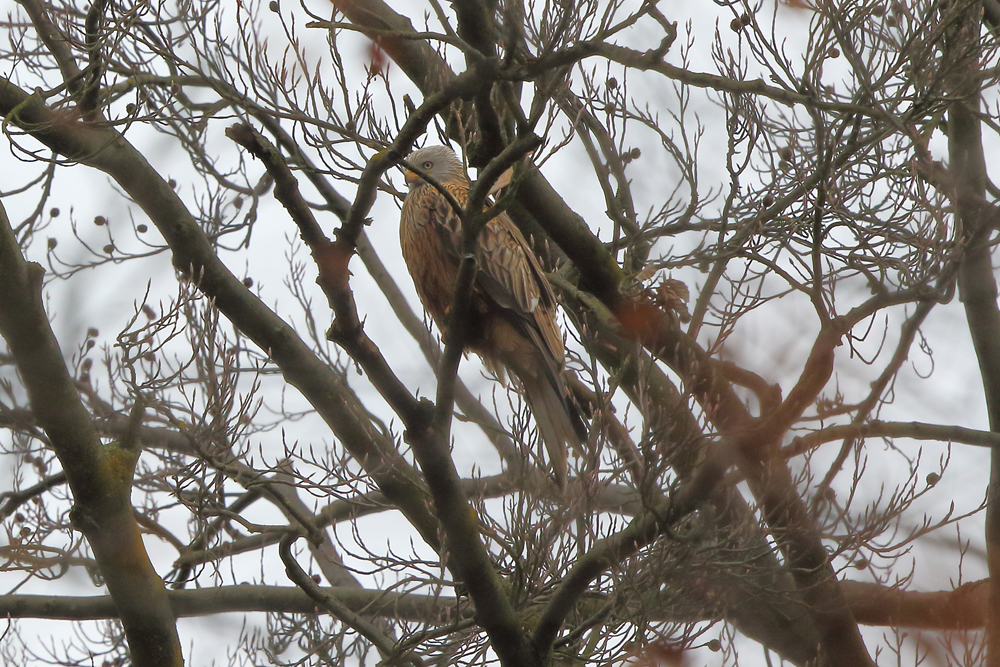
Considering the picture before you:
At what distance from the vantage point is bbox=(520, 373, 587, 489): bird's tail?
4.57m

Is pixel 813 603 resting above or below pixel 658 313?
below

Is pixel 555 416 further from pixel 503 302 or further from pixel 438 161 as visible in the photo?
pixel 438 161

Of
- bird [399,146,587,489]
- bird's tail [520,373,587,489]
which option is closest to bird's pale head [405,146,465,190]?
bird [399,146,587,489]

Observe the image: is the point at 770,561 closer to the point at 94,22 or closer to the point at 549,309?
the point at 549,309

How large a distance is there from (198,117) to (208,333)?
1.95 m

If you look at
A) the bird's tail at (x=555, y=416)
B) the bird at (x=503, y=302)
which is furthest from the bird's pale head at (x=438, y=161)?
the bird's tail at (x=555, y=416)

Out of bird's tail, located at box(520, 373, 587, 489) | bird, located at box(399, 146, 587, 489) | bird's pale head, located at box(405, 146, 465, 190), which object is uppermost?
bird's pale head, located at box(405, 146, 465, 190)

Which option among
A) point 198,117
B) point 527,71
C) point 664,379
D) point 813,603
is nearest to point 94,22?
point 198,117

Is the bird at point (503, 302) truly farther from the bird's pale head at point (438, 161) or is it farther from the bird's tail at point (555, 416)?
the bird's pale head at point (438, 161)

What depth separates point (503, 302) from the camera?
16.0 feet

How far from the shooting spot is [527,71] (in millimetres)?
3006

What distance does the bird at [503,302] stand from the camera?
15.8 feet

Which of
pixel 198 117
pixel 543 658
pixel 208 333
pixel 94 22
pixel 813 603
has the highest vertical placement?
pixel 198 117

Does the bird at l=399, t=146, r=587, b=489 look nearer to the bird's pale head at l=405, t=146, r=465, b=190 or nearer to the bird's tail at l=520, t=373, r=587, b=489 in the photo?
Answer: the bird's tail at l=520, t=373, r=587, b=489
